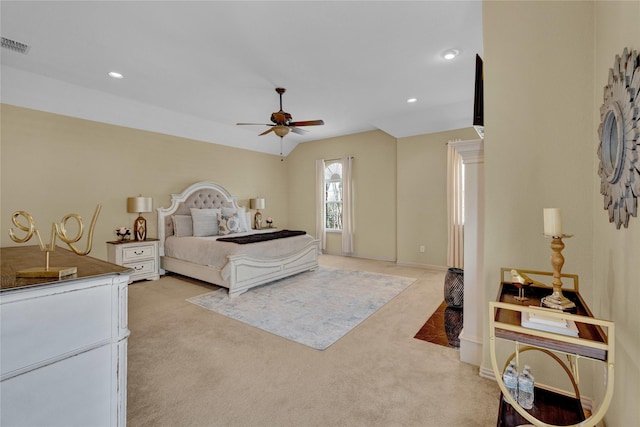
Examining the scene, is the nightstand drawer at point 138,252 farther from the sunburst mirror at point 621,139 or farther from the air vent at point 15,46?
the sunburst mirror at point 621,139

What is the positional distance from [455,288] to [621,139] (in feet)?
7.54

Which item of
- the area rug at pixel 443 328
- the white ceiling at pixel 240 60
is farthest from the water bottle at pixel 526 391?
the white ceiling at pixel 240 60

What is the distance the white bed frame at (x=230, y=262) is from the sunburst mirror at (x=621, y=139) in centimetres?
346

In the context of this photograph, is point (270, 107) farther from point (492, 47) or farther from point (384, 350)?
point (384, 350)

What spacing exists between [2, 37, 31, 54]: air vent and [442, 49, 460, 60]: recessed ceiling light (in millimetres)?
4247

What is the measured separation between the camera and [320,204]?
6734 millimetres

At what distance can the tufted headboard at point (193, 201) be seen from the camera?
476cm

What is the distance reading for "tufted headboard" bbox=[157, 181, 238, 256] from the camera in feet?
15.6

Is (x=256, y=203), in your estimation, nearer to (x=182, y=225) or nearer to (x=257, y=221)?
(x=257, y=221)

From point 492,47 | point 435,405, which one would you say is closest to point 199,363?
point 435,405

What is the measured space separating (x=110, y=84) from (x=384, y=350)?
457 cm

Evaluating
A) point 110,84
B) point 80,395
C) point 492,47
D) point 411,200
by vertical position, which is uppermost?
point 110,84

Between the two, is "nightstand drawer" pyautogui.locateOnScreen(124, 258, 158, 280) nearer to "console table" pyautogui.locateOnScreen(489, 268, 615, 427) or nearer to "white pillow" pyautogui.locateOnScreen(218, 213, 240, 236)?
"white pillow" pyautogui.locateOnScreen(218, 213, 240, 236)

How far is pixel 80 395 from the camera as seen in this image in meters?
1.14
